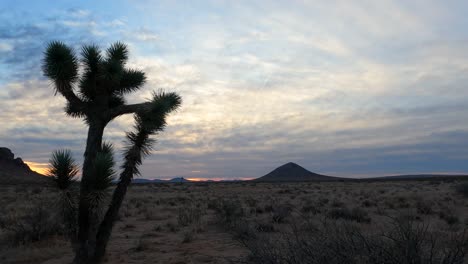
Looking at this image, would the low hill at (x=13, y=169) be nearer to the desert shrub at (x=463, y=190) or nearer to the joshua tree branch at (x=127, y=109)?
the desert shrub at (x=463, y=190)

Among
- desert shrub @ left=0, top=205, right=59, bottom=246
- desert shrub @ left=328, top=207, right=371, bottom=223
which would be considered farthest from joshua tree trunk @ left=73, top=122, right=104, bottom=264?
desert shrub @ left=328, top=207, right=371, bottom=223

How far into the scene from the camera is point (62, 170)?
8953 mm

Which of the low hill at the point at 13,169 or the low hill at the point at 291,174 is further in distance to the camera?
the low hill at the point at 291,174

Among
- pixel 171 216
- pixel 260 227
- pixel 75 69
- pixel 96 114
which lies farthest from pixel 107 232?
pixel 171 216

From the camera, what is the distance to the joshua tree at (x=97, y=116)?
30.2 feet

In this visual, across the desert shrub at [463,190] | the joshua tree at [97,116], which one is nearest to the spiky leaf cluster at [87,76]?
the joshua tree at [97,116]

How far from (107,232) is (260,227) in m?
5.94

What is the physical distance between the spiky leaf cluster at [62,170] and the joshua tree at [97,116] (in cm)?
3

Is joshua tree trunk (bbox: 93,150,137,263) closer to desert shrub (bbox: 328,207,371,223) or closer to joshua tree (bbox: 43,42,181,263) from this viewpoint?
joshua tree (bbox: 43,42,181,263)

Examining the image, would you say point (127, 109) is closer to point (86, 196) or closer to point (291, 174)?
point (86, 196)

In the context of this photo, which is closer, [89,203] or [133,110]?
[89,203]

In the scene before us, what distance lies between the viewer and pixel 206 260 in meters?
10.0

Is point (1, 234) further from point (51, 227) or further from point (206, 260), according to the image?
point (206, 260)

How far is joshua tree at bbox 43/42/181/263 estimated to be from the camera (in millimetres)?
9219
